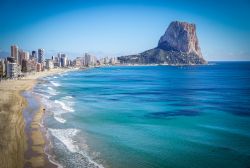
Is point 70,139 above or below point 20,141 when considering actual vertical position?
below

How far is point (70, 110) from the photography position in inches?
1636

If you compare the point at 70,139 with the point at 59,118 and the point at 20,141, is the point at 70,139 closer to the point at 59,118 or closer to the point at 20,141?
the point at 20,141

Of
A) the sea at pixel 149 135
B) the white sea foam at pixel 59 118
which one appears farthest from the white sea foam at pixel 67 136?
the white sea foam at pixel 59 118

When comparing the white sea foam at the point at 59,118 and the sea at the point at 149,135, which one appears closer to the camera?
the sea at the point at 149,135

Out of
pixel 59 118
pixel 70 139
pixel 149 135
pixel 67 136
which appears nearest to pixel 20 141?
pixel 70 139

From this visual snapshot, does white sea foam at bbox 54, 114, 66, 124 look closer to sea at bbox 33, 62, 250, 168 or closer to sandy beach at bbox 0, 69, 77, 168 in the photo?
sea at bbox 33, 62, 250, 168

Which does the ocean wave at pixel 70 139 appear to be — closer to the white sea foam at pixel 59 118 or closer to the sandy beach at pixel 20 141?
the sandy beach at pixel 20 141

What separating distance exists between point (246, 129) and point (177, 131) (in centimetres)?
731

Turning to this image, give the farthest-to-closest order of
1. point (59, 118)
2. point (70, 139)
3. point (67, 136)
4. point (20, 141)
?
1. point (59, 118)
2. point (67, 136)
3. point (70, 139)
4. point (20, 141)

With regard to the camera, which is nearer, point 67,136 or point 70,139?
point 70,139

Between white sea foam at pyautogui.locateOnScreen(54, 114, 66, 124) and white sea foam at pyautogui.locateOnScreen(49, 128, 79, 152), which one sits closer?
white sea foam at pyautogui.locateOnScreen(49, 128, 79, 152)

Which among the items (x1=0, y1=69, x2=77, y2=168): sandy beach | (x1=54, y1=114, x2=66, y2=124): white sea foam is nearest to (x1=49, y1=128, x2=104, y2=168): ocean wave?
(x1=0, y1=69, x2=77, y2=168): sandy beach

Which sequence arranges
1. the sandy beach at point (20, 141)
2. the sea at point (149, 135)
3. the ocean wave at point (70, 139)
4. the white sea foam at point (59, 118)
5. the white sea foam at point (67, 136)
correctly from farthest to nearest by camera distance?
1. the white sea foam at point (59, 118)
2. the white sea foam at point (67, 136)
3. the ocean wave at point (70, 139)
4. the sea at point (149, 135)
5. the sandy beach at point (20, 141)

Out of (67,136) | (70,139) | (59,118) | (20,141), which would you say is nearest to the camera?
(20,141)
